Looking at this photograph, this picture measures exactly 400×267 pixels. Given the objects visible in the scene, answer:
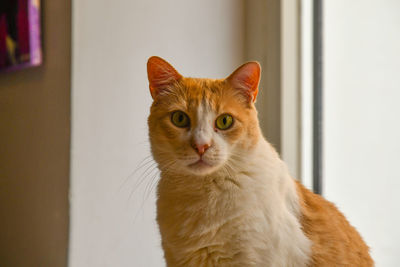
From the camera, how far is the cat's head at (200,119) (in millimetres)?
842

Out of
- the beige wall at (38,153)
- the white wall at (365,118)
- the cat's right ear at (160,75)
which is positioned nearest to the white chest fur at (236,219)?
the cat's right ear at (160,75)

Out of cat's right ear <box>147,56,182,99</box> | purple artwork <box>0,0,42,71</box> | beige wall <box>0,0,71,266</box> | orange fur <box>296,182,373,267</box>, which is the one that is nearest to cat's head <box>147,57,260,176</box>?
cat's right ear <box>147,56,182,99</box>

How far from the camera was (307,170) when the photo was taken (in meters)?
1.47

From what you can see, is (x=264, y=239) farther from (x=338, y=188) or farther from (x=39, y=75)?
(x=39, y=75)

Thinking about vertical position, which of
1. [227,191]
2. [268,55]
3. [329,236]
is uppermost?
[268,55]

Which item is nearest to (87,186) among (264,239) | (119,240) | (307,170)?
(119,240)

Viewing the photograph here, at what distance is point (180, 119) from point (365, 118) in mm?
861

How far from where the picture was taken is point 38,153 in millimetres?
1440

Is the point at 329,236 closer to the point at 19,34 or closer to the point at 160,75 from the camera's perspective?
the point at 160,75

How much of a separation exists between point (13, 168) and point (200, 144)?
1.20 m

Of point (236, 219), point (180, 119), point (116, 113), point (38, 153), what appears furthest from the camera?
point (38, 153)

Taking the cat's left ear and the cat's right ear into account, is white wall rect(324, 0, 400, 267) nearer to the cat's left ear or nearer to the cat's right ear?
the cat's left ear

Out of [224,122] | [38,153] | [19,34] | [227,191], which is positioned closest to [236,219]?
[227,191]

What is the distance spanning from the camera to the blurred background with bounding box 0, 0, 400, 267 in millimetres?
1230
